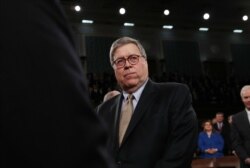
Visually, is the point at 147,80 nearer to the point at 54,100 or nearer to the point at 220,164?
the point at 54,100

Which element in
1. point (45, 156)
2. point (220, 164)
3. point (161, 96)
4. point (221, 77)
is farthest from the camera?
point (221, 77)

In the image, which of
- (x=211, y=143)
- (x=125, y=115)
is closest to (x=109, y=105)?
(x=125, y=115)

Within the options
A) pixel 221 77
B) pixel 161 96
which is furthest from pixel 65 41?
pixel 221 77

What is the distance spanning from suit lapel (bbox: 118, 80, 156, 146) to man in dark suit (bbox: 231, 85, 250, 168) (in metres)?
2.45

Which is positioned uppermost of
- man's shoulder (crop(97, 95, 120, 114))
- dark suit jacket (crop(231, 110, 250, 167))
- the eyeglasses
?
the eyeglasses

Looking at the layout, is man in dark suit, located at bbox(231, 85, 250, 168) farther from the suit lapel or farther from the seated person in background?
the seated person in background

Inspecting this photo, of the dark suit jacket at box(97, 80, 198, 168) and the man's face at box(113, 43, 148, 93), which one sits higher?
the man's face at box(113, 43, 148, 93)

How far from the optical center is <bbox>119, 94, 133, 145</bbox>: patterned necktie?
2.26 m

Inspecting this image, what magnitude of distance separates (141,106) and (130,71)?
232 mm

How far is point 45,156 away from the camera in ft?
1.73

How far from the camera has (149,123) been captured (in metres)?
2.20

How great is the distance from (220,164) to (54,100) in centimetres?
714

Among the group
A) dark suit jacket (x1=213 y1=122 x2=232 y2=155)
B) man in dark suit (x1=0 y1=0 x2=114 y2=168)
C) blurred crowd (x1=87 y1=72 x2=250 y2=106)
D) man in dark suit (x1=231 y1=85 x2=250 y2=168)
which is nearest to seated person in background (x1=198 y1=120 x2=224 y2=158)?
dark suit jacket (x1=213 y1=122 x2=232 y2=155)

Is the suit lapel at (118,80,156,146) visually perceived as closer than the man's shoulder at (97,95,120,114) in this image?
Yes
